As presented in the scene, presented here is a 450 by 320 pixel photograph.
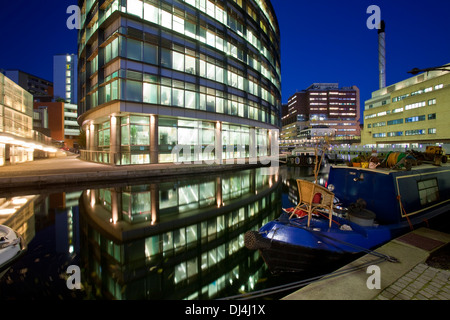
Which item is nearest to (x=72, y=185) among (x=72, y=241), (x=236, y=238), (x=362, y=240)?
(x=72, y=241)

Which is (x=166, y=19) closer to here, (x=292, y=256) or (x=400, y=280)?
(x=292, y=256)

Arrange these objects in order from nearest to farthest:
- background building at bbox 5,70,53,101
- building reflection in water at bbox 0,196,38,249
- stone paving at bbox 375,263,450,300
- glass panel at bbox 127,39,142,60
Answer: stone paving at bbox 375,263,450,300, building reflection in water at bbox 0,196,38,249, glass panel at bbox 127,39,142,60, background building at bbox 5,70,53,101

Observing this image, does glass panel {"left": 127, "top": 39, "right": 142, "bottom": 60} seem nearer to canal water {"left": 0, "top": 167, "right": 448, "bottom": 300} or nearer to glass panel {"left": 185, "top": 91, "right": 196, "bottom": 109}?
glass panel {"left": 185, "top": 91, "right": 196, "bottom": 109}

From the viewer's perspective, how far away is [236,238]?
641 centimetres

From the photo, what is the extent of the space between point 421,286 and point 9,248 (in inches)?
323

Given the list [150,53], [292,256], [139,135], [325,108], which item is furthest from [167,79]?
[325,108]

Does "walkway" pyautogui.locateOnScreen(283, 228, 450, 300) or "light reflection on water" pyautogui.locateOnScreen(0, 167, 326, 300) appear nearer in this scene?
"walkway" pyautogui.locateOnScreen(283, 228, 450, 300)

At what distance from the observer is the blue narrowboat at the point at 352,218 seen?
4.41 meters

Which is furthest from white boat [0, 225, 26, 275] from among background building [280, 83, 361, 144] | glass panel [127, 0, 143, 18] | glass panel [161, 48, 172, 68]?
background building [280, 83, 361, 144]

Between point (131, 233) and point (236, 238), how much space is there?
133 inches

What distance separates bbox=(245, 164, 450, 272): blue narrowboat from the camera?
441 centimetres

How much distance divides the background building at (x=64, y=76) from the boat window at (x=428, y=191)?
128715 mm

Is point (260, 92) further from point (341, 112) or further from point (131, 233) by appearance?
point (341, 112)

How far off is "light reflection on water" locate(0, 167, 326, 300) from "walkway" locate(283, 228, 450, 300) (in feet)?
5.15
